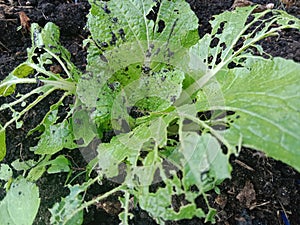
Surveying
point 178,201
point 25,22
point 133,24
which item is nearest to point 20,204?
point 178,201

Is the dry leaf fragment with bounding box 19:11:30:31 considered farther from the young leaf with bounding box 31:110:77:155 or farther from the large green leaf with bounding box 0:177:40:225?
the large green leaf with bounding box 0:177:40:225

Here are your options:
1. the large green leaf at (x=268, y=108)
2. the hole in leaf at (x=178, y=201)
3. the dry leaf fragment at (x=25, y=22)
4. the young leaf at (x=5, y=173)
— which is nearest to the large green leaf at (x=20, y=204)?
the young leaf at (x=5, y=173)

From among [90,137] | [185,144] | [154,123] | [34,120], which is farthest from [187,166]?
[34,120]

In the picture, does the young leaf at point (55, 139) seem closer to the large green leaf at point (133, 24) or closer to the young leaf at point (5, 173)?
the young leaf at point (5, 173)

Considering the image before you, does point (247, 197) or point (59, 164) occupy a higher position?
point (59, 164)

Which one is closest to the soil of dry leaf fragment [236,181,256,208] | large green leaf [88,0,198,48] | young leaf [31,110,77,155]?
dry leaf fragment [236,181,256,208]

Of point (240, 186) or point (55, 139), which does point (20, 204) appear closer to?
point (55, 139)

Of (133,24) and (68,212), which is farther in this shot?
(133,24)
